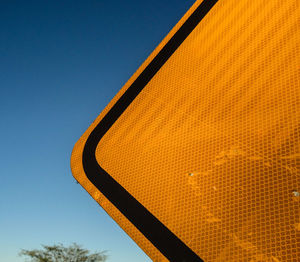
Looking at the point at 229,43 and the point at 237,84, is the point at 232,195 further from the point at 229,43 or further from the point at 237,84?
the point at 229,43

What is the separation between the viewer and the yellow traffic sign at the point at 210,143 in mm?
981

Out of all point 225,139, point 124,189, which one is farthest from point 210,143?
point 124,189

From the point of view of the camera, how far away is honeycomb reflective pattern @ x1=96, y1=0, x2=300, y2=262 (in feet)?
3.18

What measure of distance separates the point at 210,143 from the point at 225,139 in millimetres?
71

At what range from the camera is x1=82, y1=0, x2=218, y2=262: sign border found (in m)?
1.02

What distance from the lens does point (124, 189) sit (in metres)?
1.24

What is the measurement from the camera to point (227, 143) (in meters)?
1.21

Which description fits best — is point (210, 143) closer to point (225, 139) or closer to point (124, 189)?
point (225, 139)

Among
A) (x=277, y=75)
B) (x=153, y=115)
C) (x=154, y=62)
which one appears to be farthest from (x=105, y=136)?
(x=277, y=75)

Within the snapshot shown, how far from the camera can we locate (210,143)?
1.25 m

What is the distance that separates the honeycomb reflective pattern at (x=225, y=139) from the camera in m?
0.97

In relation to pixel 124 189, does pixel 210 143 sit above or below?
above

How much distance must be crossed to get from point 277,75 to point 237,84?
20cm

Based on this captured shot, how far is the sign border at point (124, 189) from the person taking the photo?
102 centimetres
